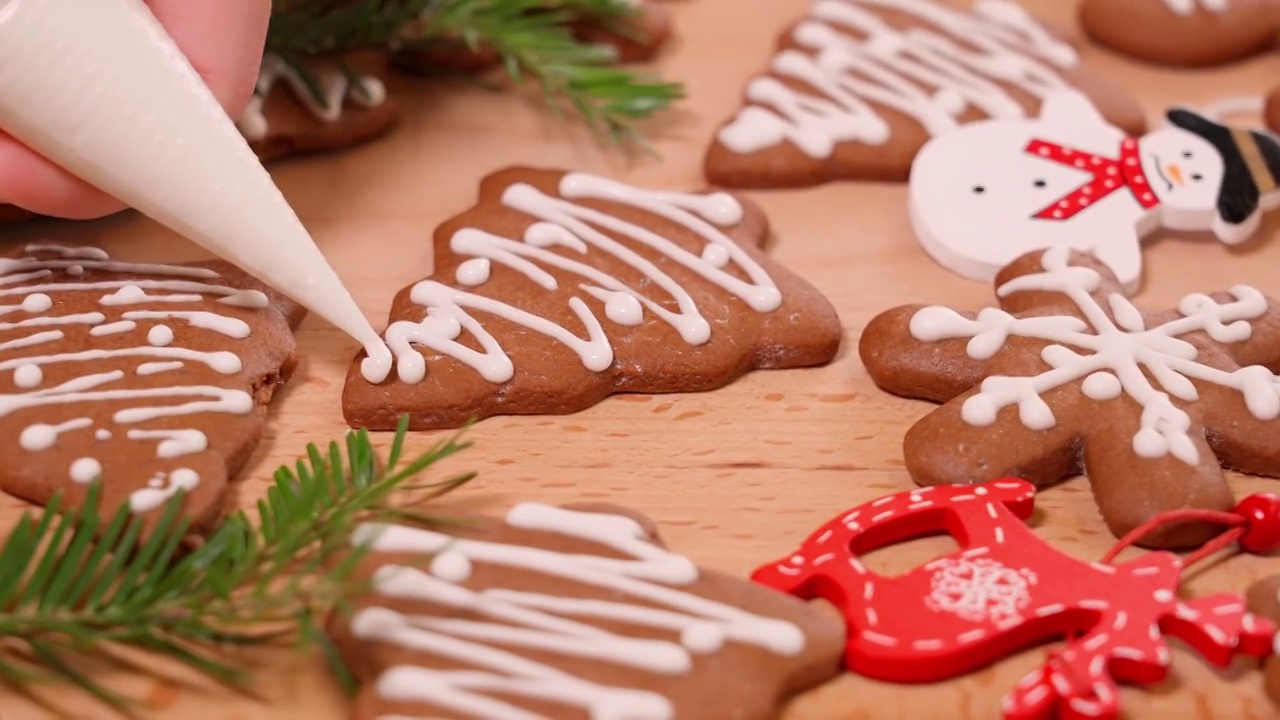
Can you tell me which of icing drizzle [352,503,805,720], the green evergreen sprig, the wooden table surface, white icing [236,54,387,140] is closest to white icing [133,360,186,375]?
the wooden table surface

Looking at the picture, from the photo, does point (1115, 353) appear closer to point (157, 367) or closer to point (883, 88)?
point (883, 88)

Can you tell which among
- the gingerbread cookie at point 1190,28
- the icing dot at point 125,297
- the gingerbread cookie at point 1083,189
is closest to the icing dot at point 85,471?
the icing dot at point 125,297

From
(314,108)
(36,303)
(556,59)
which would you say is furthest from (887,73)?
(36,303)

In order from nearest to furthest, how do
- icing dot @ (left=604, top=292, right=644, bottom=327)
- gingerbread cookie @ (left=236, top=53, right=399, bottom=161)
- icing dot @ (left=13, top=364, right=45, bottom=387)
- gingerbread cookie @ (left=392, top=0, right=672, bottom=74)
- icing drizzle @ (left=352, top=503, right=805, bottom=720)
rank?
1. icing drizzle @ (left=352, top=503, right=805, bottom=720)
2. icing dot @ (left=13, top=364, right=45, bottom=387)
3. icing dot @ (left=604, top=292, right=644, bottom=327)
4. gingerbread cookie @ (left=236, top=53, right=399, bottom=161)
5. gingerbread cookie @ (left=392, top=0, right=672, bottom=74)

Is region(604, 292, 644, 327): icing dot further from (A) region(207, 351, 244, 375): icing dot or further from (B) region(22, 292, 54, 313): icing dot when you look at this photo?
(B) region(22, 292, 54, 313): icing dot

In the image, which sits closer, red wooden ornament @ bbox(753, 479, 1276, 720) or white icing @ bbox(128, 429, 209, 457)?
red wooden ornament @ bbox(753, 479, 1276, 720)
